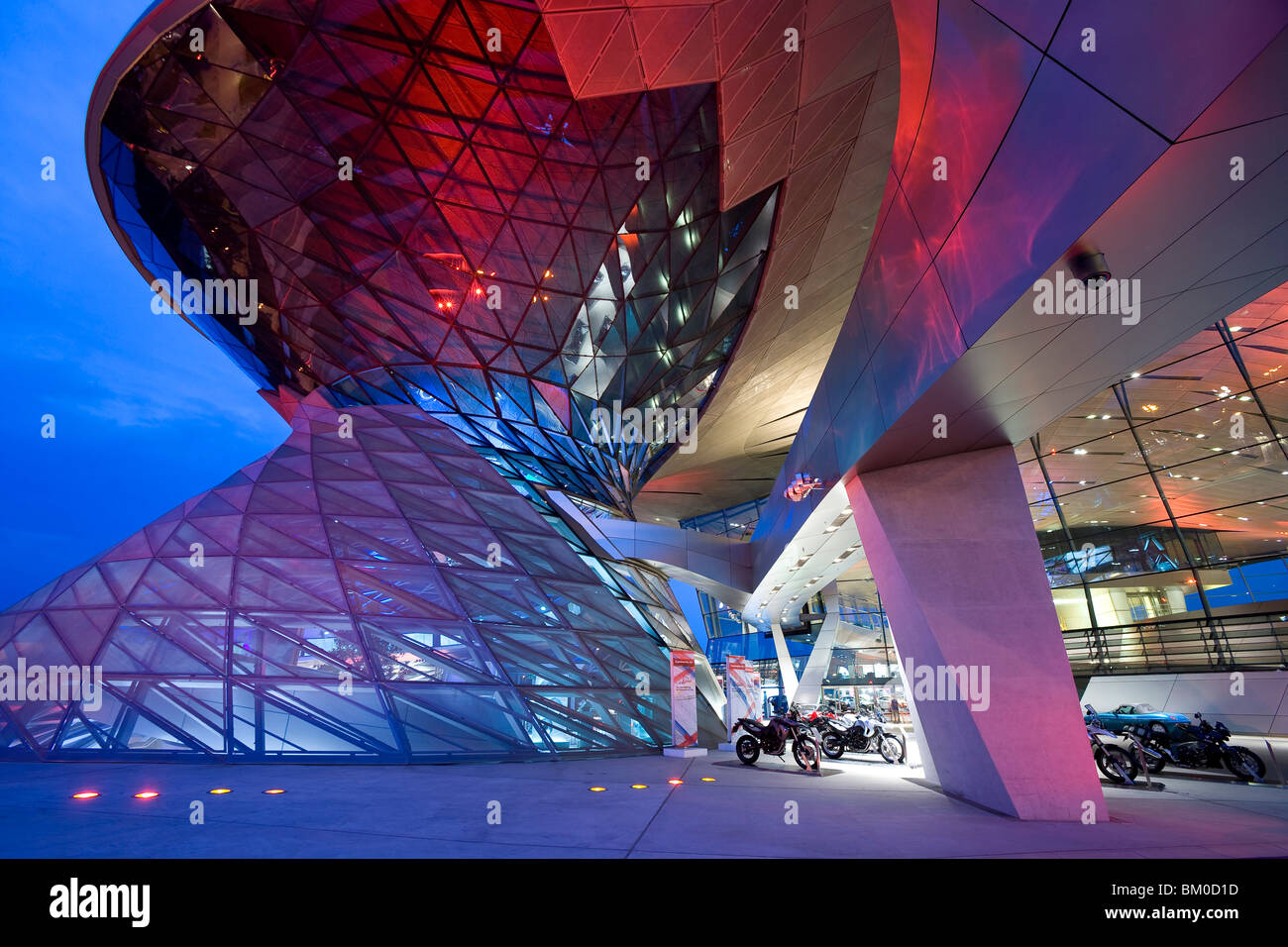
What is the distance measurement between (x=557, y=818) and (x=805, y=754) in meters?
7.89

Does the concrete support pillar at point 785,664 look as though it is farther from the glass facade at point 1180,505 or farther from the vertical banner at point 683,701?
the vertical banner at point 683,701

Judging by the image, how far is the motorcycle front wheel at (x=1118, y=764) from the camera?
35.9ft

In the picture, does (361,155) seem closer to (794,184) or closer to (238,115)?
(238,115)

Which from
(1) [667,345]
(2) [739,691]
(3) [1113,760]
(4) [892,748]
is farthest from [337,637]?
(3) [1113,760]

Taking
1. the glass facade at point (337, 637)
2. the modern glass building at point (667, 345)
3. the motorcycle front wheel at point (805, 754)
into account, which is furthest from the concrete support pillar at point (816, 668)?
the motorcycle front wheel at point (805, 754)

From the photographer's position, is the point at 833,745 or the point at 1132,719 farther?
the point at 833,745

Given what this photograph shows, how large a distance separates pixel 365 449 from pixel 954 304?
18634mm

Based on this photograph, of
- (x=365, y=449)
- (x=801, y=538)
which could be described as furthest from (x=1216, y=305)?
(x=365, y=449)

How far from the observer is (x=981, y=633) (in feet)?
26.7

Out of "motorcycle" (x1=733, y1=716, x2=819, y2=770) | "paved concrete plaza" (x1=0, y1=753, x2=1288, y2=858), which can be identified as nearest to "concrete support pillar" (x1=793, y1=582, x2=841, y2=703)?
"motorcycle" (x1=733, y1=716, x2=819, y2=770)

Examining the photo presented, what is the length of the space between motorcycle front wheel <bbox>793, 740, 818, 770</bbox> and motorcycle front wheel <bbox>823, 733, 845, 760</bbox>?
3.78 meters

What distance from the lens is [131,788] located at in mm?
8008

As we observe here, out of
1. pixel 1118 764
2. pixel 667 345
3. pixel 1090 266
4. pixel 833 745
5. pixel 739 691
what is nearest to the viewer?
pixel 1090 266

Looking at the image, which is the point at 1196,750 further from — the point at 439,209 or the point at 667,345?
the point at 439,209
